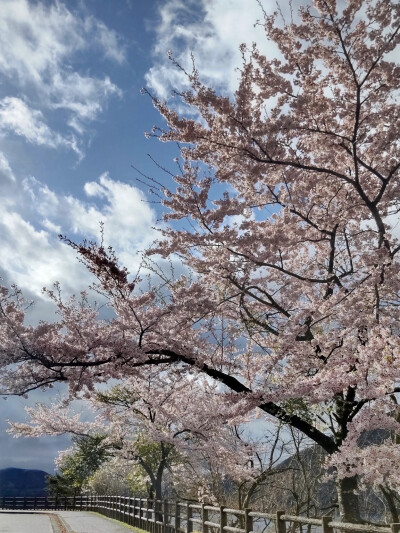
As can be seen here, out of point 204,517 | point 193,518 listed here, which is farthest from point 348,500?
point 193,518

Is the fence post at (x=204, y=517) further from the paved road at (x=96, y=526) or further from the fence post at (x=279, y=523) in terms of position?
the paved road at (x=96, y=526)

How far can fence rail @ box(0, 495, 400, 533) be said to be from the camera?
23.0 ft

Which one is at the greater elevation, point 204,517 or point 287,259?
point 287,259

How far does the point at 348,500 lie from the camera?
31.4ft

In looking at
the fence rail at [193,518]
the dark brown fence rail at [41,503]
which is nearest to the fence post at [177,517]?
the fence rail at [193,518]

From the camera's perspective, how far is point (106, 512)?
29.0 meters

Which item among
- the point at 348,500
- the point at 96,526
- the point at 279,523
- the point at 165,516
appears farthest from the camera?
the point at 96,526

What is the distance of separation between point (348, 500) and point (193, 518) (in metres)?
5.16

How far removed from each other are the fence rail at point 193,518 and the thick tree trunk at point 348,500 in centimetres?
41

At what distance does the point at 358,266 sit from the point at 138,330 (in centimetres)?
536

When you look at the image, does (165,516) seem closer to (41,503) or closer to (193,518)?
(193,518)

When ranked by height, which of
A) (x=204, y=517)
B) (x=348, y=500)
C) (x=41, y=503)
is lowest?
(x=41, y=503)

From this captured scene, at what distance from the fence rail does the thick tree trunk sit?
1.36ft

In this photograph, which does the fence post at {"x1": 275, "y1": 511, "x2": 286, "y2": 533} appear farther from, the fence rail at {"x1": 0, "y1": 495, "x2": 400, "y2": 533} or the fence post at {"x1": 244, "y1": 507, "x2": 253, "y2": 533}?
the fence post at {"x1": 244, "y1": 507, "x2": 253, "y2": 533}
